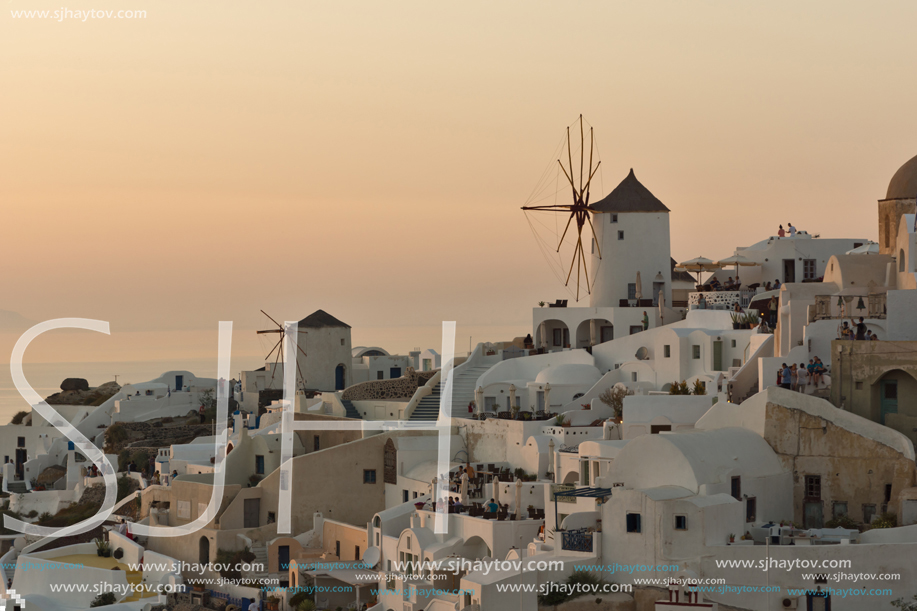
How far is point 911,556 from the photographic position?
76.6ft

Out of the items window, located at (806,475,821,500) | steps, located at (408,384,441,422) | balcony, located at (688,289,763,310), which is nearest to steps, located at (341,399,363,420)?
steps, located at (408,384,441,422)

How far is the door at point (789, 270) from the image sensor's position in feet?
132

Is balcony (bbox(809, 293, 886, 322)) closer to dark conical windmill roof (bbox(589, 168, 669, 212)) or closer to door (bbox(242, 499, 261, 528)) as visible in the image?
dark conical windmill roof (bbox(589, 168, 669, 212))

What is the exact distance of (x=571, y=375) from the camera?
36.2 meters

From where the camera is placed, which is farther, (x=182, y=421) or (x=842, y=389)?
(x=182, y=421)

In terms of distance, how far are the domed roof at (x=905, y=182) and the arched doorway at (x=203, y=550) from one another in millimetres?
20044

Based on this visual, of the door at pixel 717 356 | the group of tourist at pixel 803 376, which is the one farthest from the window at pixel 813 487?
the door at pixel 717 356

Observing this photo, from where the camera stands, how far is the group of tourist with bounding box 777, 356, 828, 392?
2859 cm

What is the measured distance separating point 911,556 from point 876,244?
17.1 meters

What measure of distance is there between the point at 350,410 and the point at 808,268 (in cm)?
1490

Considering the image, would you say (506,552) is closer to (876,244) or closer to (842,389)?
(842,389)

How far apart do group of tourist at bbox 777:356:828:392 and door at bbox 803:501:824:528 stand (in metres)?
2.99

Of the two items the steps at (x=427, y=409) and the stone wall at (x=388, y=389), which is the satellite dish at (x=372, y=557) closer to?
the steps at (x=427, y=409)

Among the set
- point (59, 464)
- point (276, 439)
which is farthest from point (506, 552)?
point (59, 464)
